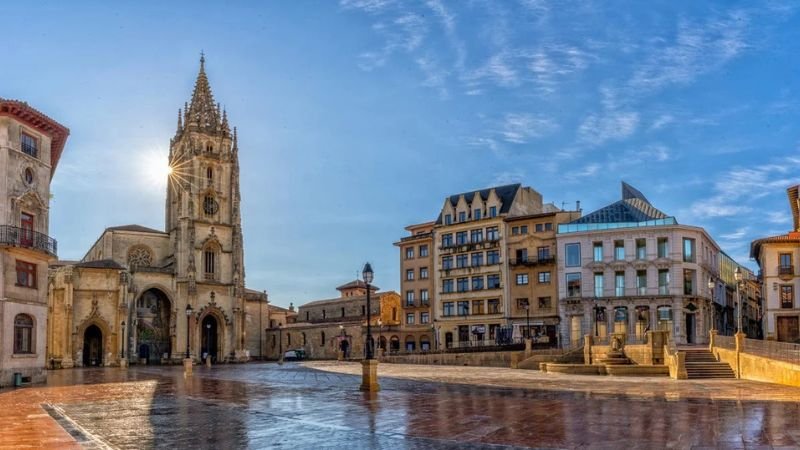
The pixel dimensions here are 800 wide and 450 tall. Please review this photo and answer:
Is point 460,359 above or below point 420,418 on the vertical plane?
below

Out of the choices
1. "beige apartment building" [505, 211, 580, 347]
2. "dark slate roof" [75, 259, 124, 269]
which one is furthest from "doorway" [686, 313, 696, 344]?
"dark slate roof" [75, 259, 124, 269]

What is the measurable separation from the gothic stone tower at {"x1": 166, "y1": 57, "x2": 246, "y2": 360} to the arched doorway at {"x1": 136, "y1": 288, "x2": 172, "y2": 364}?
6.63 ft

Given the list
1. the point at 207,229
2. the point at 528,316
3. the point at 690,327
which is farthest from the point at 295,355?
the point at 690,327

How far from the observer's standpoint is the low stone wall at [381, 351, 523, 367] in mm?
54188

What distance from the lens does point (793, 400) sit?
2014 centimetres

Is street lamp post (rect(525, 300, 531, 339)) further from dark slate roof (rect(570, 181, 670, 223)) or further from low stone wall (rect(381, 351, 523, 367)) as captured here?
low stone wall (rect(381, 351, 523, 367))

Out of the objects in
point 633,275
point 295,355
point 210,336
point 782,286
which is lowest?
point 295,355

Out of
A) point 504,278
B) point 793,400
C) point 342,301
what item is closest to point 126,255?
point 342,301

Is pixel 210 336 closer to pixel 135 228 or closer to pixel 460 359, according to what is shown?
pixel 135 228

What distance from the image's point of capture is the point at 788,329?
57.3 m

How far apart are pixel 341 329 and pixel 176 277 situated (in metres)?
19.8

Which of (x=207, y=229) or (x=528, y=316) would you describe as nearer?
(x=528, y=316)

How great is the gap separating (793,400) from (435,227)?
197 feet

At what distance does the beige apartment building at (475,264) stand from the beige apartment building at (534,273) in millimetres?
827
